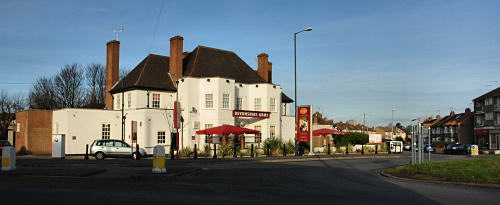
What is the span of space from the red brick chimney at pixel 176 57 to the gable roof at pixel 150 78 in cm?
94

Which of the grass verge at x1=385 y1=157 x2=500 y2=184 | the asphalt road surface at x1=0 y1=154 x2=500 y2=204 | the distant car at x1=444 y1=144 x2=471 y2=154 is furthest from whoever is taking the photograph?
the distant car at x1=444 y1=144 x2=471 y2=154

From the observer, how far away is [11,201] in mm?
9844

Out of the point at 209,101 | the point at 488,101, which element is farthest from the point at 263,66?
the point at 488,101

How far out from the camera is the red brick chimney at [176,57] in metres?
40.8

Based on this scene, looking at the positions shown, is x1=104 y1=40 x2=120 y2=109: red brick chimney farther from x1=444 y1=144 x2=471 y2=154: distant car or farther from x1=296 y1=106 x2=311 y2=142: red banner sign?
x1=444 y1=144 x2=471 y2=154: distant car

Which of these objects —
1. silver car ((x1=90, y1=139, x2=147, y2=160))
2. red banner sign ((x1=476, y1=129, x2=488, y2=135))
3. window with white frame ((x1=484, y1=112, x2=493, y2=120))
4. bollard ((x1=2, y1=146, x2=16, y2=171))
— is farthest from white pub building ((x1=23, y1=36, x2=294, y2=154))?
red banner sign ((x1=476, y1=129, x2=488, y2=135))

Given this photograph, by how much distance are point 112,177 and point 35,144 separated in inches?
1101

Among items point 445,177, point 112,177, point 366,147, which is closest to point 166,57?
point 366,147


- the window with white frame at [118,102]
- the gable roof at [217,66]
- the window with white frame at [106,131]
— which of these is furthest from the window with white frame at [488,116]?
the window with white frame at [106,131]

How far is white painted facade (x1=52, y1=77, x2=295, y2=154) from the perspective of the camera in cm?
3784

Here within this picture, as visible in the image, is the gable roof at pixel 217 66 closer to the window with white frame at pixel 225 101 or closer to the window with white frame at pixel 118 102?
the window with white frame at pixel 225 101

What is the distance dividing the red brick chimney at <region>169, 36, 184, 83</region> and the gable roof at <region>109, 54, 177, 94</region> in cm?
94

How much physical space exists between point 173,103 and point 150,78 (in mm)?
3173

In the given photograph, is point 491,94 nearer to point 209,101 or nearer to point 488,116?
point 488,116
